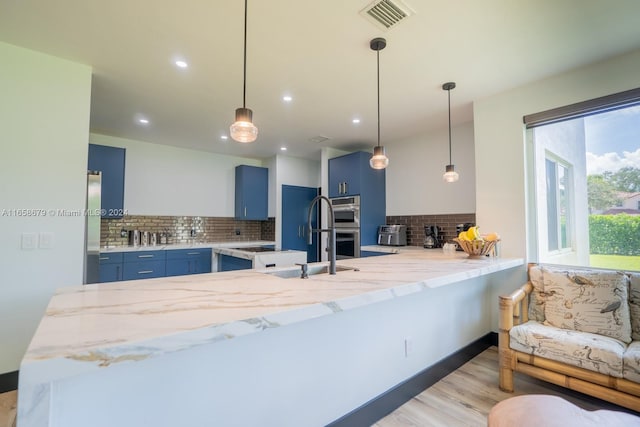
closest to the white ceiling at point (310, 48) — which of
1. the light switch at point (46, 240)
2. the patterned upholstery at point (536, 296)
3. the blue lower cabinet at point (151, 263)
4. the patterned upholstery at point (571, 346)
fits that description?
the light switch at point (46, 240)

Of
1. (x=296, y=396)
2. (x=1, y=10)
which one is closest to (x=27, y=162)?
(x=1, y=10)

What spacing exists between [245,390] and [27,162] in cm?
239

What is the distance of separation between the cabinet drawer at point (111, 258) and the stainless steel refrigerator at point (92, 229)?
1.07 m

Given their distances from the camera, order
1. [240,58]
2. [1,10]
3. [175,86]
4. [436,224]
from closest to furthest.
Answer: [1,10] → [240,58] → [175,86] → [436,224]

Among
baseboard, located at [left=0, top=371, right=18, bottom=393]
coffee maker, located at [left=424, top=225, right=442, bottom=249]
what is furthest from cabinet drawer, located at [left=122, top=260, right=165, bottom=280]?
coffee maker, located at [left=424, top=225, right=442, bottom=249]

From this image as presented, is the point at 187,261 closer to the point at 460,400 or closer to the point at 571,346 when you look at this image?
the point at 460,400

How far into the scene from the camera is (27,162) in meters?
2.19

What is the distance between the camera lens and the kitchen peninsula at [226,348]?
0.74 m

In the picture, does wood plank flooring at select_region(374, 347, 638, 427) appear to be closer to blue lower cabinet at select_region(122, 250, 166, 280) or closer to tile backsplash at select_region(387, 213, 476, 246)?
tile backsplash at select_region(387, 213, 476, 246)

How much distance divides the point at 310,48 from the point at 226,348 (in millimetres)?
2051

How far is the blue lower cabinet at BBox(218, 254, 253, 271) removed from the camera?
11.9 feet

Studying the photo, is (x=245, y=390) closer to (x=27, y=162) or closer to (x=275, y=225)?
(x=27, y=162)

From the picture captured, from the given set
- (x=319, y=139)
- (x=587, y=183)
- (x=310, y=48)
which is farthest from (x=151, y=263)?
(x=587, y=183)

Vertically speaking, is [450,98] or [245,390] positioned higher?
[450,98]
